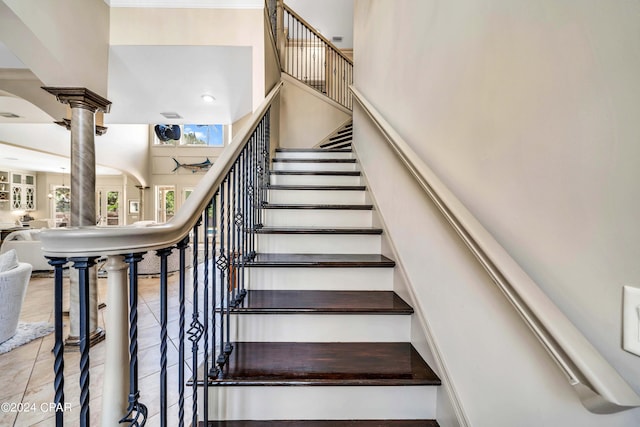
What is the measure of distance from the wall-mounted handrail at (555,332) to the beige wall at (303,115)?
13.1 feet

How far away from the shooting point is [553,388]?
2.24 feet

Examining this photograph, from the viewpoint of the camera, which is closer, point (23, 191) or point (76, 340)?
point (76, 340)

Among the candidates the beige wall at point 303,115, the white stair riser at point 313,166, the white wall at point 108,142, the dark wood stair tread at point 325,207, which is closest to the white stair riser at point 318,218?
the dark wood stair tread at point 325,207

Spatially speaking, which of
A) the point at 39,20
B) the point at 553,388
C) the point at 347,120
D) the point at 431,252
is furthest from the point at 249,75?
the point at 553,388

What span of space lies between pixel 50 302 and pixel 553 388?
544 centimetres

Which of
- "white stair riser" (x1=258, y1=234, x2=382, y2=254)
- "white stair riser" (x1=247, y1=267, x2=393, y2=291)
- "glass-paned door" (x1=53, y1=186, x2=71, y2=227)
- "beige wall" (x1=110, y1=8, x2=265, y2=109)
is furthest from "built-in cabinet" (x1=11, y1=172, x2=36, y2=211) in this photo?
"white stair riser" (x1=247, y1=267, x2=393, y2=291)

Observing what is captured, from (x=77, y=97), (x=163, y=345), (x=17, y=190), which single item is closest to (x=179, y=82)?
(x=77, y=97)

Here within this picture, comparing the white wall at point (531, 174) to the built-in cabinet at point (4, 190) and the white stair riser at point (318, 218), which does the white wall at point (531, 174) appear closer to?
the white stair riser at point (318, 218)

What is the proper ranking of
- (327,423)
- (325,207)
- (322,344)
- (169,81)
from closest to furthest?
(327,423) → (322,344) → (325,207) → (169,81)

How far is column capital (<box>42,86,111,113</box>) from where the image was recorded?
7.79 ft

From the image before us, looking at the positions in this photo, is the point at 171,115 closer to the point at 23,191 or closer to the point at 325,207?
the point at 325,207

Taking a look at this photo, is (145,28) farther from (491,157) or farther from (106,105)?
(491,157)

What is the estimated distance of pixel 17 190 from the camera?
10562 millimetres

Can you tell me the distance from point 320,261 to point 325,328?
0.40 m
